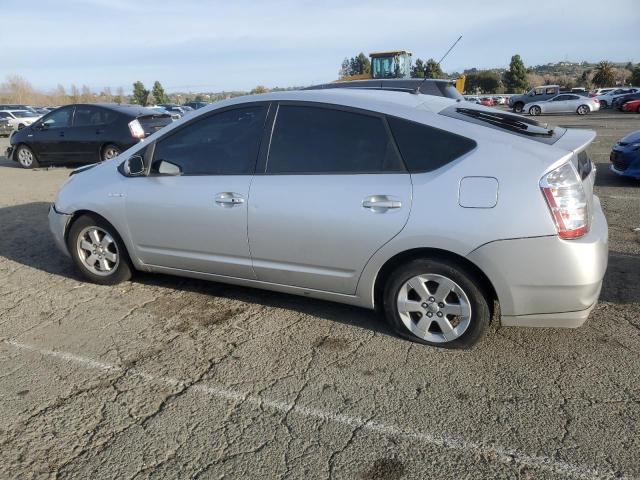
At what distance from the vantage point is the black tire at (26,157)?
1228 centimetres

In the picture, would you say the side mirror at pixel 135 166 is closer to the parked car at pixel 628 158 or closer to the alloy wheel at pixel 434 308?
the alloy wheel at pixel 434 308

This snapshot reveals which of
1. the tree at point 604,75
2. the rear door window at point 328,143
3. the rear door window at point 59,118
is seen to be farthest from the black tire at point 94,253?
the tree at point 604,75

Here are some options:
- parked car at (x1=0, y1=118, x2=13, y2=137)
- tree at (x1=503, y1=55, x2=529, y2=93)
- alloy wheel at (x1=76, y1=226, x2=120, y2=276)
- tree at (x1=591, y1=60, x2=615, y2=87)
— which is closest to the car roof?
alloy wheel at (x1=76, y1=226, x2=120, y2=276)

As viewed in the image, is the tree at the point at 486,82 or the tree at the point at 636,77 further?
the tree at the point at 486,82

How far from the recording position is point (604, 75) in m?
66.7

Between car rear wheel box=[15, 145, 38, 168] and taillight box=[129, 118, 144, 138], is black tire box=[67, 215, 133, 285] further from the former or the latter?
car rear wheel box=[15, 145, 38, 168]

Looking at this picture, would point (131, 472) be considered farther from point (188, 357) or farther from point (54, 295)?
point (54, 295)

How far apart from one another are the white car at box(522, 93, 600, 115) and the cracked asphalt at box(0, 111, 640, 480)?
33.4m

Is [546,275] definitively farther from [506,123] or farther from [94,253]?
[94,253]

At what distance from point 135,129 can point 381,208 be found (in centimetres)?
914

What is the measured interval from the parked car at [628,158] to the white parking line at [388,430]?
7.34 m

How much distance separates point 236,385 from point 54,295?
2.39 m

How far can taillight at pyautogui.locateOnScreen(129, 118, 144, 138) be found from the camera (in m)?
11.0

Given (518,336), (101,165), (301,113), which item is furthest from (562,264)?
(101,165)
